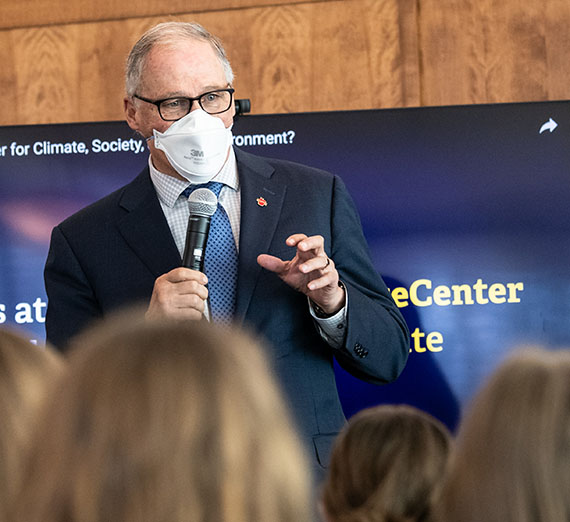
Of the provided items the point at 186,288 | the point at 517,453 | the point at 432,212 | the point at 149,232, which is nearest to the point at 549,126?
the point at 432,212

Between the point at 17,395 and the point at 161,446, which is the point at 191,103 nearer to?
the point at 17,395

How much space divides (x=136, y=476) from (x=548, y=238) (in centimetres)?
339

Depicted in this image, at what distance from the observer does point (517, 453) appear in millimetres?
1002

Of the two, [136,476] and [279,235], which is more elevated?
[279,235]

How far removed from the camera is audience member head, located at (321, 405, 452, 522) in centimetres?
155

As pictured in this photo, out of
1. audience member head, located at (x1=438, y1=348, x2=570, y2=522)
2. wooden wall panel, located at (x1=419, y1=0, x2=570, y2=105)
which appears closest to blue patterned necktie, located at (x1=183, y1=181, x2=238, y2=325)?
audience member head, located at (x1=438, y1=348, x2=570, y2=522)

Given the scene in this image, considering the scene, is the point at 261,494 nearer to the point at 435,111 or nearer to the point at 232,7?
the point at 435,111

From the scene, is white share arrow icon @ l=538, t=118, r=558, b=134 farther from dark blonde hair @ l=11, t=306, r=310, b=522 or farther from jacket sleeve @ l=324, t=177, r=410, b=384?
dark blonde hair @ l=11, t=306, r=310, b=522

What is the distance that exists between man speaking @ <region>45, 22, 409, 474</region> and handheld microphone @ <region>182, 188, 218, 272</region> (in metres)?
0.15

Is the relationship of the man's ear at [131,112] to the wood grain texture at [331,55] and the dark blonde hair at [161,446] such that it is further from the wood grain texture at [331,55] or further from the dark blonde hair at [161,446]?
the wood grain texture at [331,55]

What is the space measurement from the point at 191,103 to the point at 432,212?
1772 mm

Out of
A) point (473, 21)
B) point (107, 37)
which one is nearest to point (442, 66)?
point (473, 21)

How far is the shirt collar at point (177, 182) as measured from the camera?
2.59 meters

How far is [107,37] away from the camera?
480cm
